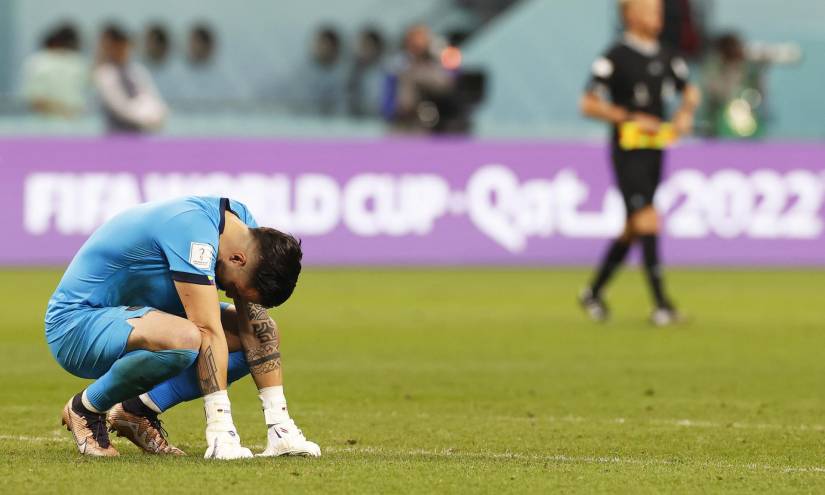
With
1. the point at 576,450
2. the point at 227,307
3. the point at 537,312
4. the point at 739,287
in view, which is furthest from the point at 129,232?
the point at 739,287

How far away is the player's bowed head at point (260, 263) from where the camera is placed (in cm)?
657

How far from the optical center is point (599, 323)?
13.9 meters

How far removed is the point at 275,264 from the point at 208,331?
0.42 metres

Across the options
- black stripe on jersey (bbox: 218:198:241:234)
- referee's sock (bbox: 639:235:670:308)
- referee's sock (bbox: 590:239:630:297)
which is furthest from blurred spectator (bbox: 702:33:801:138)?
black stripe on jersey (bbox: 218:198:241:234)

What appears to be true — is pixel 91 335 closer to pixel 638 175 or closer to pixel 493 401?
pixel 493 401

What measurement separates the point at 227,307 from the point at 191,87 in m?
20.5

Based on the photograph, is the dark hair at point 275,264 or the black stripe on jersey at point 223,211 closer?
the dark hair at point 275,264

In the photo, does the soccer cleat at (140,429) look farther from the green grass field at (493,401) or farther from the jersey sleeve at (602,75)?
the jersey sleeve at (602,75)

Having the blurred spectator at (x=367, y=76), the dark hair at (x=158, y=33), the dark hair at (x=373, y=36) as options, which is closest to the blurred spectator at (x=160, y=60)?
the dark hair at (x=158, y=33)

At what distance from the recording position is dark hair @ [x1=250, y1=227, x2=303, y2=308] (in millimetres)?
6562

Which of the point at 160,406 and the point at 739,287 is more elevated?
the point at 160,406

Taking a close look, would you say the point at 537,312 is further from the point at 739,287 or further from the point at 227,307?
the point at 227,307

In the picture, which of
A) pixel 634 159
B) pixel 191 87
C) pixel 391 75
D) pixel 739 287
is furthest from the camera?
pixel 191 87

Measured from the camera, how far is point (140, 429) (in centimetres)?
718
